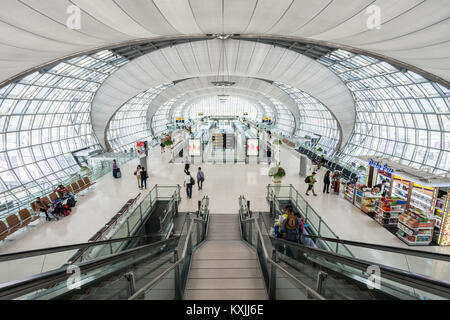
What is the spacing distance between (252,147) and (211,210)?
948 cm

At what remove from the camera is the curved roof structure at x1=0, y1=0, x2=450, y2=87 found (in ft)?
20.3

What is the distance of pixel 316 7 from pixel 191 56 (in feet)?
56.3

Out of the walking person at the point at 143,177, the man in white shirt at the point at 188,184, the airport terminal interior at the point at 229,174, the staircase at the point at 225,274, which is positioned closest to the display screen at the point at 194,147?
the airport terminal interior at the point at 229,174

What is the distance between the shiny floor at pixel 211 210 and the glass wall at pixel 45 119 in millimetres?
10381

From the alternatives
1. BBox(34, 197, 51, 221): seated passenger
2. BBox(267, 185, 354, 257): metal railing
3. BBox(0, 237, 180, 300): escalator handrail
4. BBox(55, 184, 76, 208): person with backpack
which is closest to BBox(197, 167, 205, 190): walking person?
BBox(267, 185, 354, 257): metal railing

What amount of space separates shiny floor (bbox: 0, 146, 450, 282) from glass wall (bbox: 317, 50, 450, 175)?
1127 cm

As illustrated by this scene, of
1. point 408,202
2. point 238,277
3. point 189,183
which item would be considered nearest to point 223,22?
point 189,183

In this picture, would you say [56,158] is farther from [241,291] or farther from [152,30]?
[241,291]

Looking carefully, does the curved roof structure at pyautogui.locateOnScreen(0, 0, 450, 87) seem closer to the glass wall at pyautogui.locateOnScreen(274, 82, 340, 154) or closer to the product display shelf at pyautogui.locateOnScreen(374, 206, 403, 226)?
the product display shelf at pyautogui.locateOnScreen(374, 206, 403, 226)

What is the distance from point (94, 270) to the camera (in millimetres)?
3016

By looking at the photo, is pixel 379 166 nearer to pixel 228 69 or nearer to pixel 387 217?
pixel 387 217

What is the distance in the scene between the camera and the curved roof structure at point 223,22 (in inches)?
244

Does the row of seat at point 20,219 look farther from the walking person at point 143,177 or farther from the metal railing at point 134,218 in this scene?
the walking person at point 143,177

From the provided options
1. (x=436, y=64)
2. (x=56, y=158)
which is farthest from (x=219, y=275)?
(x=56, y=158)
